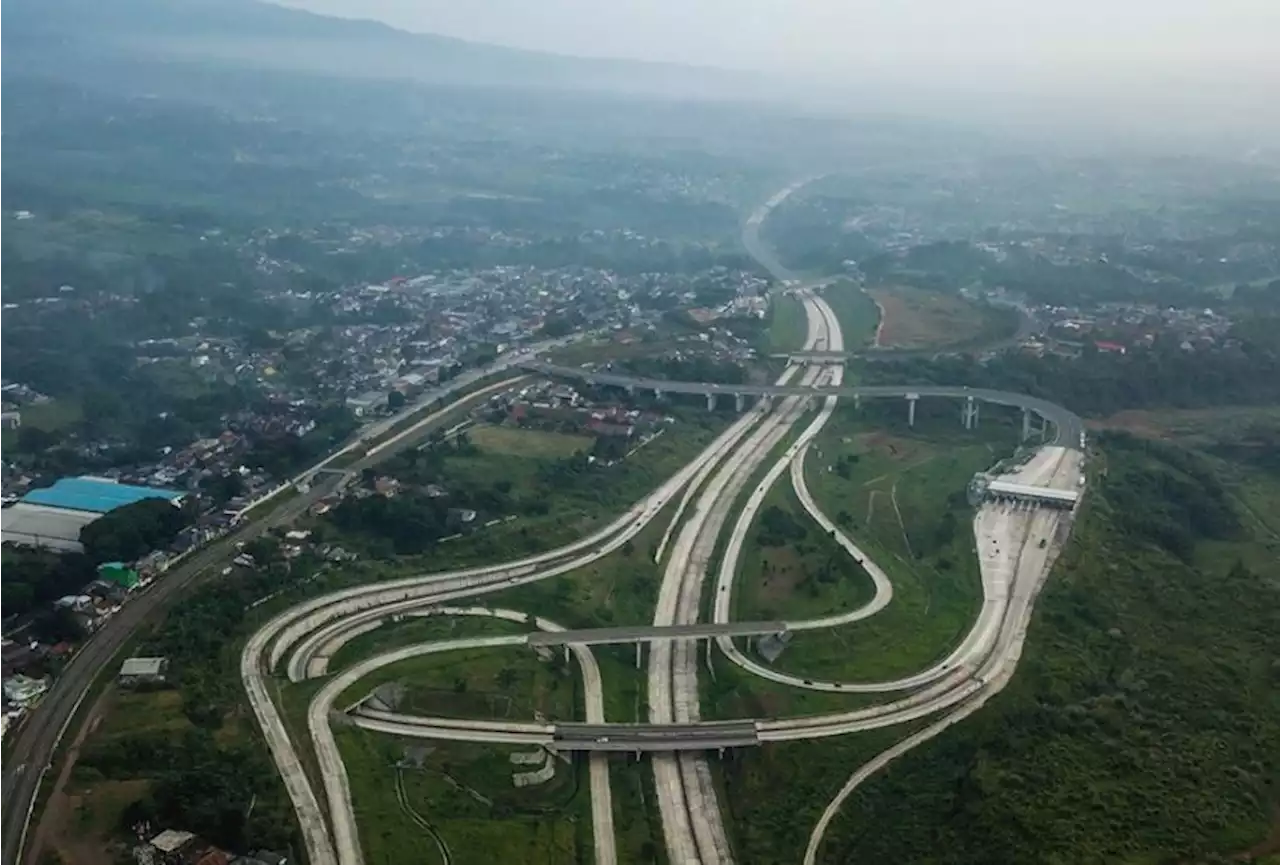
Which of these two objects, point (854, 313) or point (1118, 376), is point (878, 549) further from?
point (854, 313)

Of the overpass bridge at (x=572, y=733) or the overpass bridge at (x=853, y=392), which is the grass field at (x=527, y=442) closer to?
the overpass bridge at (x=853, y=392)

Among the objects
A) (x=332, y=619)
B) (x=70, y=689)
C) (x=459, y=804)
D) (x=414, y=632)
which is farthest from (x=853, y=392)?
(x=70, y=689)

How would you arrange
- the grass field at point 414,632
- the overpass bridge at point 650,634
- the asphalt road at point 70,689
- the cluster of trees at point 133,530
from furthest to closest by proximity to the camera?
the cluster of trees at point 133,530 < the overpass bridge at point 650,634 < the grass field at point 414,632 < the asphalt road at point 70,689

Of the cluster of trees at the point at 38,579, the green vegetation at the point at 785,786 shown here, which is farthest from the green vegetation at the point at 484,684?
the cluster of trees at the point at 38,579

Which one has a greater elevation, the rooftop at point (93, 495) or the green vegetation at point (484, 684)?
the green vegetation at point (484, 684)

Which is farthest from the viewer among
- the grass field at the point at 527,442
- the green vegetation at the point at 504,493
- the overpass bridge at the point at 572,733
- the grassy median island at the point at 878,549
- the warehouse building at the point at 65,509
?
the grass field at the point at 527,442

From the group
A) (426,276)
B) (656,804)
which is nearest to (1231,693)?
(656,804)

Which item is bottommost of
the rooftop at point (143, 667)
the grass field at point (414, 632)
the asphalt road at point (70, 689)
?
the grass field at point (414, 632)
